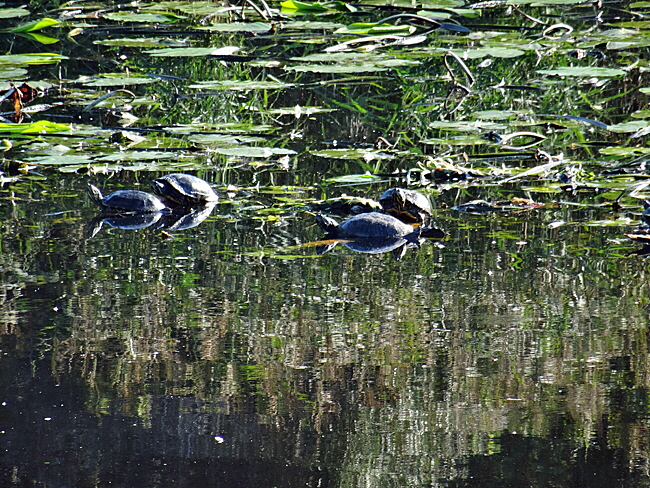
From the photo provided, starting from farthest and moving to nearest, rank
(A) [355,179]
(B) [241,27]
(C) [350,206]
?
(B) [241,27] → (A) [355,179] → (C) [350,206]

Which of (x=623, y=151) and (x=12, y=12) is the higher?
(x=12, y=12)

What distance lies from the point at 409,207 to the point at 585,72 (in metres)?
2.98

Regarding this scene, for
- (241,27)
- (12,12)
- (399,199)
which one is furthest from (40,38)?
(399,199)

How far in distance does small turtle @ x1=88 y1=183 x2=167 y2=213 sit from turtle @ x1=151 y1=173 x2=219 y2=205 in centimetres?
8

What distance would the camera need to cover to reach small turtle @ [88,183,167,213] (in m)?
3.88

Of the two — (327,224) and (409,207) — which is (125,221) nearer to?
(327,224)

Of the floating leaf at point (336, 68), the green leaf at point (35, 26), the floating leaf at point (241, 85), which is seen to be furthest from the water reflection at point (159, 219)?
the green leaf at point (35, 26)

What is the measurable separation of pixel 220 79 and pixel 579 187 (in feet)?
9.58

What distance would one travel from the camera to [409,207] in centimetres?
377

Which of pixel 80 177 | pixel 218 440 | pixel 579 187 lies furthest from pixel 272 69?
pixel 218 440

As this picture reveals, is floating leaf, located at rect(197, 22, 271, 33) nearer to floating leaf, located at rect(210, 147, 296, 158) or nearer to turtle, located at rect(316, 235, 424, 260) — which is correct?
floating leaf, located at rect(210, 147, 296, 158)

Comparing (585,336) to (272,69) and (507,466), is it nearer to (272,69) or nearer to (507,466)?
(507,466)

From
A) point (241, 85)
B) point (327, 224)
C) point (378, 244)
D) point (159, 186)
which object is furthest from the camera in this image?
point (241, 85)

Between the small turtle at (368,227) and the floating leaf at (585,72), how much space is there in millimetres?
3066
